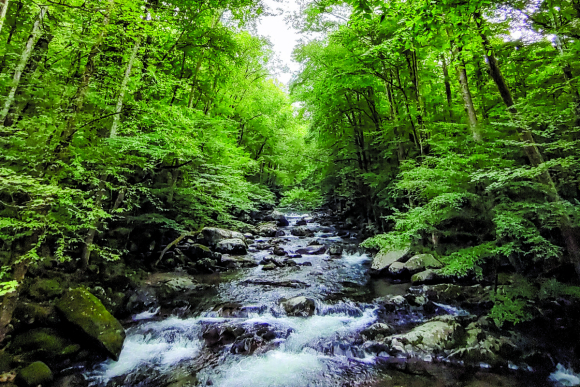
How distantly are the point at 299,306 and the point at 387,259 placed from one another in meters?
4.95

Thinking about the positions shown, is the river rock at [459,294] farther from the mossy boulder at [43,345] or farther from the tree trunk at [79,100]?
the tree trunk at [79,100]

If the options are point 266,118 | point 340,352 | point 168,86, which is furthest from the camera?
point 266,118

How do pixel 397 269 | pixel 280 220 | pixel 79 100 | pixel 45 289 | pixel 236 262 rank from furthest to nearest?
pixel 280 220
pixel 236 262
pixel 397 269
pixel 45 289
pixel 79 100

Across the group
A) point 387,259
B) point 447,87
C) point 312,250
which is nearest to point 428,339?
point 387,259

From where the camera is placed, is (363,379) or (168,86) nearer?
(363,379)

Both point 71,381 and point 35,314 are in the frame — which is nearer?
point 71,381

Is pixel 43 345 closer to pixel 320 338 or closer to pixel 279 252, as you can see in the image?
pixel 320 338

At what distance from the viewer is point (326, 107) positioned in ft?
46.8

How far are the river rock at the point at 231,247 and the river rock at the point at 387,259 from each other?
689cm

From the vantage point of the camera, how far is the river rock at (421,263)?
368 inches

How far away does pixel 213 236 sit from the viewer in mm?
14516

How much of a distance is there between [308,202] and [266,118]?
8690 mm

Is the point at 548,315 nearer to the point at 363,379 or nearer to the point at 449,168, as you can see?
the point at 449,168

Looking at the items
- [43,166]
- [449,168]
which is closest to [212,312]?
[43,166]
